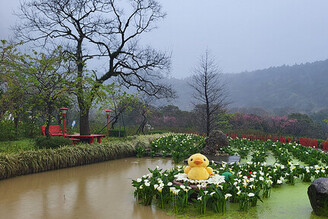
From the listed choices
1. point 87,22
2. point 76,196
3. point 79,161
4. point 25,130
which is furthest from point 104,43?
point 76,196

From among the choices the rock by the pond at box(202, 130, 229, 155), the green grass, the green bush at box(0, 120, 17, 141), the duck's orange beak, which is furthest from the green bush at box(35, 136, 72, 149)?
the duck's orange beak

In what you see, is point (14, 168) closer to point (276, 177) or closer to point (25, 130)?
point (276, 177)

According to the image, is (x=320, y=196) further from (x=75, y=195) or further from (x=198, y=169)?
(x=75, y=195)

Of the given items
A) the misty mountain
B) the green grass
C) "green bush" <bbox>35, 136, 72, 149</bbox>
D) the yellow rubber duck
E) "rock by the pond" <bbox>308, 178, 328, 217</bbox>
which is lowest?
"rock by the pond" <bbox>308, 178, 328, 217</bbox>

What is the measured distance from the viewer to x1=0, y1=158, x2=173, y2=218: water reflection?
477cm

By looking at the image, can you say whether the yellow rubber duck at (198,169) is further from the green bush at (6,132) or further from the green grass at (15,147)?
the green bush at (6,132)

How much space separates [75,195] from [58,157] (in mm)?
3113

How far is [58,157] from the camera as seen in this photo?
8.73 metres

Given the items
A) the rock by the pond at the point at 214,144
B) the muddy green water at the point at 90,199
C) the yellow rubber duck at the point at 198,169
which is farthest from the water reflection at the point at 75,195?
the rock by the pond at the point at 214,144

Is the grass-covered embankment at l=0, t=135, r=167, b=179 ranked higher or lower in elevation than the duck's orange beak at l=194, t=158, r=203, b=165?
lower

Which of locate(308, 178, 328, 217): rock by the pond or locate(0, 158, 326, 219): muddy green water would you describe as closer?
locate(308, 178, 328, 217): rock by the pond

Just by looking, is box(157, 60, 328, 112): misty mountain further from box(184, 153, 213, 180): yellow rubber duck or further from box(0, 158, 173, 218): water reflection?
box(184, 153, 213, 180): yellow rubber duck

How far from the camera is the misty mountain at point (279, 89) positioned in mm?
48156

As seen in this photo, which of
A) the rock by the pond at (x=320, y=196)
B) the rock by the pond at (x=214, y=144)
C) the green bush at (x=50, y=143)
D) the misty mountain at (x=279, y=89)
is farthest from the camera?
the misty mountain at (x=279, y=89)
